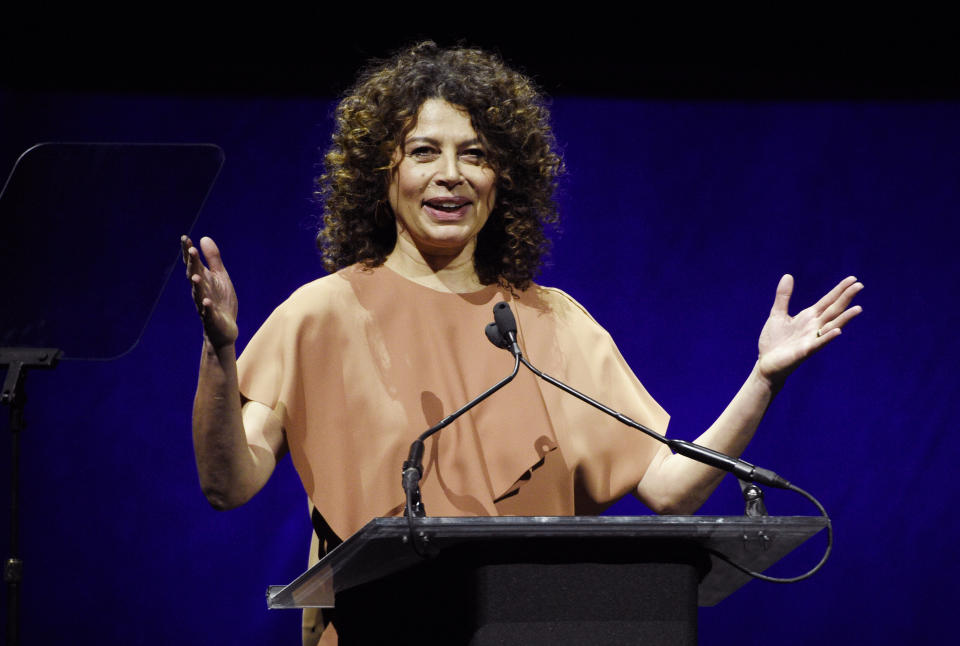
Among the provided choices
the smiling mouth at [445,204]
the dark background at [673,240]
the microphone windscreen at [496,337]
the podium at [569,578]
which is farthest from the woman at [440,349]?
the dark background at [673,240]

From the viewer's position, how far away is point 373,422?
183cm

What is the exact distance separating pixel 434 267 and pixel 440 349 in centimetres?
20

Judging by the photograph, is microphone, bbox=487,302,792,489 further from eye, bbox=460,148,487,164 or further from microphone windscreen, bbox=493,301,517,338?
eye, bbox=460,148,487,164

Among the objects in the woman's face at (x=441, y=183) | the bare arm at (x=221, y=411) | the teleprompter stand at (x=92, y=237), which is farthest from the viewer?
the teleprompter stand at (x=92, y=237)

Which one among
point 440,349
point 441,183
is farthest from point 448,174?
point 440,349

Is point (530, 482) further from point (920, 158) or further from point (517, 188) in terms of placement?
point (920, 158)

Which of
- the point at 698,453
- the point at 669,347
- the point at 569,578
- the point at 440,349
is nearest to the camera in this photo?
the point at 569,578

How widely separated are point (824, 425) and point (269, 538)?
1529 millimetres

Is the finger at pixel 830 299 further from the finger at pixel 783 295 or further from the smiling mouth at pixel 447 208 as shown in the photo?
the smiling mouth at pixel 447 208

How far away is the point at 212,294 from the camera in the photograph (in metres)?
1.53

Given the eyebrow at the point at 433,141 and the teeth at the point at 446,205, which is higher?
the eyebrow at the point at 433,141

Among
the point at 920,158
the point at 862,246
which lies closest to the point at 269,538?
the point at 862,246

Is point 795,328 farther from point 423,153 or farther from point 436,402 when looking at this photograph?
point 423,153

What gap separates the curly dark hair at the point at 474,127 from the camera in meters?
2.08
